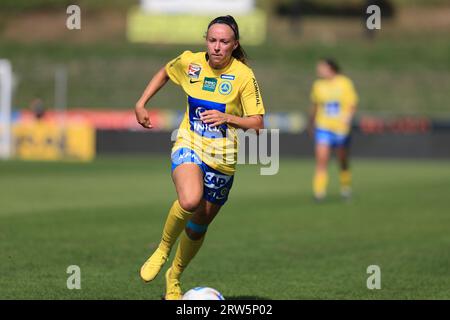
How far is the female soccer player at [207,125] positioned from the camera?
765 cm

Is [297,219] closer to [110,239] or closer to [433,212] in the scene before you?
[433,212]

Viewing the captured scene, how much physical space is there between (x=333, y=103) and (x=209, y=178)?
11.0 m

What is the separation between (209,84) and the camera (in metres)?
7.80

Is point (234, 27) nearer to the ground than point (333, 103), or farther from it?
nearer to the ground

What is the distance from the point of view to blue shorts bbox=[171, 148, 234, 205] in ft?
25.5

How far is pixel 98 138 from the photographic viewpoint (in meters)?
33.7

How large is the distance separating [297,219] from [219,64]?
703 centimetres

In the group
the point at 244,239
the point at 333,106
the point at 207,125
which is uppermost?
the point at 333,106

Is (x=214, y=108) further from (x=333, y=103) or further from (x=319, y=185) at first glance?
(x=333, y=103)
